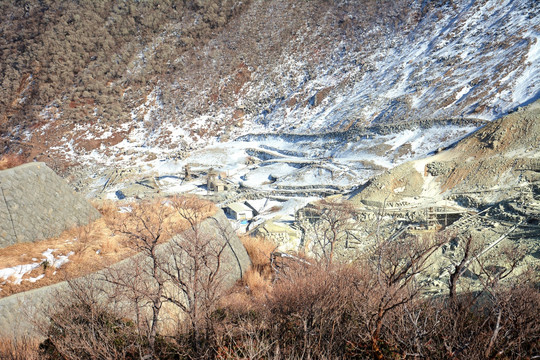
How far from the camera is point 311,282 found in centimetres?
812

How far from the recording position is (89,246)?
316 inches

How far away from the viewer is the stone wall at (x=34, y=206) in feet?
25.0

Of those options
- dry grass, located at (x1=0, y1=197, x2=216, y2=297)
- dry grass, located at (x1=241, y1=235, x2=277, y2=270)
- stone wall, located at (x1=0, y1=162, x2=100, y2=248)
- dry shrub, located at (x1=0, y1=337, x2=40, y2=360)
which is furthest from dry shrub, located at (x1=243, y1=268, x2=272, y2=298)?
dry shrub, located at (x1=0, y1=337, x2=40, y2=360)

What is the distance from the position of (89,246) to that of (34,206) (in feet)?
4.83

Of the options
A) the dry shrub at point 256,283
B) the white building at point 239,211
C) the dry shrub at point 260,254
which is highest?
the dry shrub at point 256,283

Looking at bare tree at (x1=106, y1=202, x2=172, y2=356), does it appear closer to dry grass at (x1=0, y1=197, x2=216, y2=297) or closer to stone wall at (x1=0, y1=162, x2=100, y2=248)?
dry grass at (x1=0, y1=197, x2=216, y2=297)

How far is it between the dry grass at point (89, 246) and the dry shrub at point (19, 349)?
934mm

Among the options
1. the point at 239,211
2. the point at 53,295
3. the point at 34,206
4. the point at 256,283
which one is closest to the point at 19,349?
the point at 53,295

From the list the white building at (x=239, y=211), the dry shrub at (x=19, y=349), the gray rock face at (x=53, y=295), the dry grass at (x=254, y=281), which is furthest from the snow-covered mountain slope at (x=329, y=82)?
the dry shrub at (x=19, y=349)

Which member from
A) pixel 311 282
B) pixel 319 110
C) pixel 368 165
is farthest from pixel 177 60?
pixel 311 282

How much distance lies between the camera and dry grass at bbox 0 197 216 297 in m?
6.91

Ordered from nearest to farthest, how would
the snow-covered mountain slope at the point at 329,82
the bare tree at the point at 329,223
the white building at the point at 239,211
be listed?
the bare tree at the point at 329,223, the white building at the point at 239,211, the snow-covered mountain slope at the point at 329,82

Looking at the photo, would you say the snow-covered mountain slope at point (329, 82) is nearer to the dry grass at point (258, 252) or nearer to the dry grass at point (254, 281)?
the dry grass at point (258, 252)

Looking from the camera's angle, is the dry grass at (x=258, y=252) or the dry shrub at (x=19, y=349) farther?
the dry grass at (x=258, y=252)
